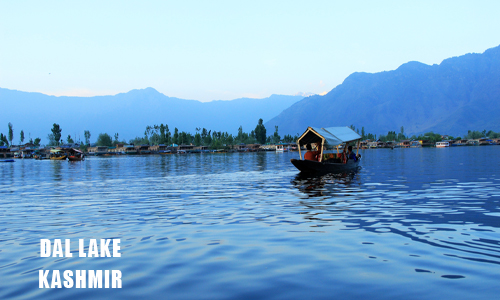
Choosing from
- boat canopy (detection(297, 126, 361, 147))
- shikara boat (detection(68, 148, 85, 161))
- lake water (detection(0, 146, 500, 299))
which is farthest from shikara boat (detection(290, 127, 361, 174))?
shikara boat (detection(68, 148, 85, 161))

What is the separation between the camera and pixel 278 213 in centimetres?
1616

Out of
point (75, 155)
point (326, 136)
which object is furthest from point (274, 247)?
point (75, 155)

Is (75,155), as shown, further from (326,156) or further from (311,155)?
(311,155)

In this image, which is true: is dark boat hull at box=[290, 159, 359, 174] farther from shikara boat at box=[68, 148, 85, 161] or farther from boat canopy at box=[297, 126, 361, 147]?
shikara boat at box=[68, 148, 85, 161]

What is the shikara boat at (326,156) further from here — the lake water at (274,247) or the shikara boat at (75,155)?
the shikara boat at (75,155)

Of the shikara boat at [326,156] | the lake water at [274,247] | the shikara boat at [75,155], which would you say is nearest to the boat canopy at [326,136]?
the shikara boat at [326,156]

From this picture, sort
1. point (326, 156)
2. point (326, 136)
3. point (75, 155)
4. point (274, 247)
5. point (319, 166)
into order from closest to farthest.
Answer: point (274, 247), point (319, 166), point (326, 136), point (326, 156), point (75, 155)

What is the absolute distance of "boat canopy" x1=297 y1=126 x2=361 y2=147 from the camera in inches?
1432

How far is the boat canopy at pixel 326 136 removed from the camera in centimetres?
3638

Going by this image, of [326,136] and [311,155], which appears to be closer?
[326,136]

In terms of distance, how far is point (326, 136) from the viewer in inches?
1443

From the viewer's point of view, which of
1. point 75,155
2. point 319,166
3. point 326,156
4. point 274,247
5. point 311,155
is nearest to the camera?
point 274,247

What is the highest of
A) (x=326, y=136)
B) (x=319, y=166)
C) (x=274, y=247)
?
(x=326, y=136)

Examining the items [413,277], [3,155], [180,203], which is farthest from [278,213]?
[3,155]
